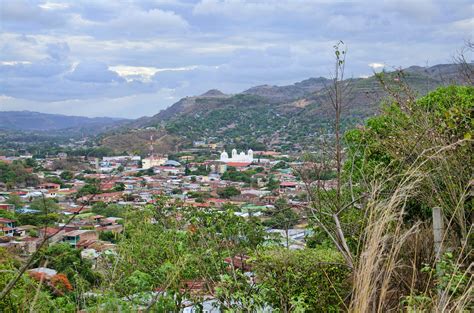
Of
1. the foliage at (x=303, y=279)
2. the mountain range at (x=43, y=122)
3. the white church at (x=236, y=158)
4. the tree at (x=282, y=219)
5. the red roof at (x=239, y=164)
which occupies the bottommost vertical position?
the red roof at (x=239, y=164)

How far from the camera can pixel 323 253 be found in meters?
3.43

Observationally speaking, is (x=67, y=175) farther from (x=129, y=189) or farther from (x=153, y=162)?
(x=153, y=162)

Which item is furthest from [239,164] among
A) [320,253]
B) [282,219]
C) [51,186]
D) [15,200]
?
[320,253]

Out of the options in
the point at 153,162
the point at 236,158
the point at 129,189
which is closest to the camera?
the point at 129,189

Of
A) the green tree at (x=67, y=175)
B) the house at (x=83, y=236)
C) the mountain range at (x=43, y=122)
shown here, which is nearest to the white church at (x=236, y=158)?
the green tree at (x=67, y=175)

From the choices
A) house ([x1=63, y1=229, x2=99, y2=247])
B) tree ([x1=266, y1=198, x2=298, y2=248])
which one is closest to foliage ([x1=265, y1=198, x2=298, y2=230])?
tree ([x1=266, y1=198, x2=298, y2=248])

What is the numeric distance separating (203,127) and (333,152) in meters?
67.1

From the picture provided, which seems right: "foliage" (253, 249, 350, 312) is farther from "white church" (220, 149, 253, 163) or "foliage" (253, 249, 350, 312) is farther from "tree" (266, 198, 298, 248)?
"white church" (220, 149, 253, 163)

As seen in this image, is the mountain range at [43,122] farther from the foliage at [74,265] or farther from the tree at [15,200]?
the foliage at [74,265]

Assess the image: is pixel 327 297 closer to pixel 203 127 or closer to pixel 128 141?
pixel 128 141

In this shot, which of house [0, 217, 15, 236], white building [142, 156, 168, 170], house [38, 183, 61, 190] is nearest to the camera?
house [0, 217, 15, 236]

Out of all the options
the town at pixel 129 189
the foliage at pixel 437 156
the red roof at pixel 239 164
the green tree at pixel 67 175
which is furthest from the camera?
the red roof at pixel 239 164

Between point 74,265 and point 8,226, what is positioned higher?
point 74,265

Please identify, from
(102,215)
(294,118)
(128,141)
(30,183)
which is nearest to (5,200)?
(102,215)
